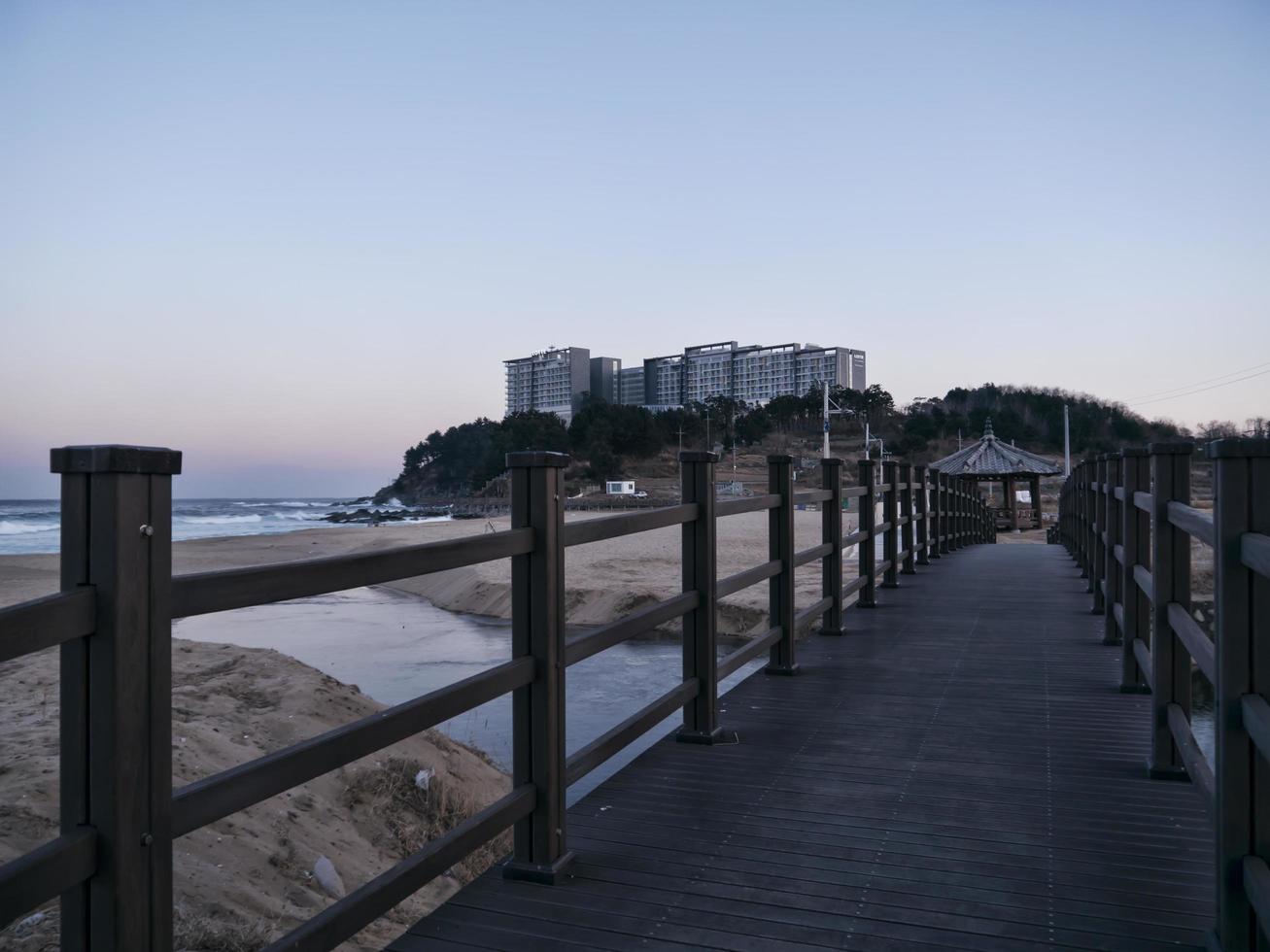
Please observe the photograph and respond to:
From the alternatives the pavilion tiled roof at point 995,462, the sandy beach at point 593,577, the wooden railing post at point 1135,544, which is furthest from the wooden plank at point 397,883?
the pavilion tiled roof at point 995,462

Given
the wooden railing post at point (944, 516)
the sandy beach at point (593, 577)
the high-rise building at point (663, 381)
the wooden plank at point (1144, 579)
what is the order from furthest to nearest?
the high-rise building at point (663, 381), the sandy beach at point (593, 577), the wooden railing post at point (944, 516), the wooden plank at point (1144, 579)

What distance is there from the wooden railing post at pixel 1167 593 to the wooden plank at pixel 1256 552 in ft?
4.63

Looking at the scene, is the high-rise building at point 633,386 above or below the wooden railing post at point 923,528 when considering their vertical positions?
above

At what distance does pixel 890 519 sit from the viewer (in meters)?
9.84

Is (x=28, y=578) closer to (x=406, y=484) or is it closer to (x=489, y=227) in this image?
(x=489, y=227)

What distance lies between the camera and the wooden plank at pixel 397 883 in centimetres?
202

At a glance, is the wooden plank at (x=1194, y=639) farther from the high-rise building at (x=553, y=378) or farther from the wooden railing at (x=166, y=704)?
the high-rise building at (x=553, y=378)

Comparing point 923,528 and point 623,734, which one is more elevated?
point 923,528

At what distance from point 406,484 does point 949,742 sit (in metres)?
136

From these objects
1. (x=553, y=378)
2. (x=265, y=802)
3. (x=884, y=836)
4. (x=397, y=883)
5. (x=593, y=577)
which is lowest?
(x=593, y=577)

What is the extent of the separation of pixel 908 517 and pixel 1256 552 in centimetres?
949

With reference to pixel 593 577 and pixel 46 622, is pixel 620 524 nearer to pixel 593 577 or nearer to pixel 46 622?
pixel 46 622

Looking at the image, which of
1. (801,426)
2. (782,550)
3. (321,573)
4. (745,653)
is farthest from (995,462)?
(801,426)

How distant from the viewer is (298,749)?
1965 millimetres
